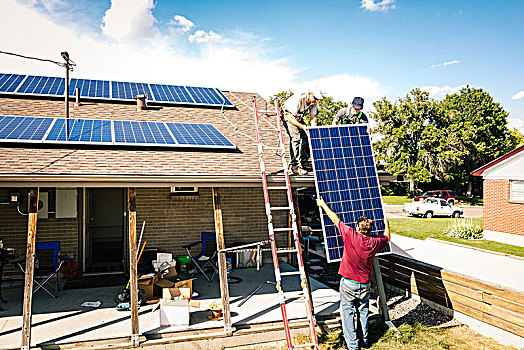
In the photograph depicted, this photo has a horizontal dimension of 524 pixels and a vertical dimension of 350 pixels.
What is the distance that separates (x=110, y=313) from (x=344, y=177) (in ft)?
17.4

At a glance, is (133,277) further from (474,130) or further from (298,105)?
(474,130)

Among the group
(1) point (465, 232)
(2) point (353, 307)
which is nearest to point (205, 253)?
(2) point (353, 307)

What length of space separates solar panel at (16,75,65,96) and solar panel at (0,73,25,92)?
0.56 ft

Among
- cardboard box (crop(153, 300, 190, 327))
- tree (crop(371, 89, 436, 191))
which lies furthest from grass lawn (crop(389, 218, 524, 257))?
tree (crop(371, 89, 436, 191))

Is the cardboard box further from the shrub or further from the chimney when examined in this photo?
the shrub

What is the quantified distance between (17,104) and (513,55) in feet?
118

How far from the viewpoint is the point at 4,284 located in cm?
858

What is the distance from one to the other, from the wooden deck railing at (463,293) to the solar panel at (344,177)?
2121mm

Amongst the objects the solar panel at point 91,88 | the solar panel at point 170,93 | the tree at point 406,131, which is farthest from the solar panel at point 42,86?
the tree at point 406,131

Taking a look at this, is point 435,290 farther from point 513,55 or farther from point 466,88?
point 466,88

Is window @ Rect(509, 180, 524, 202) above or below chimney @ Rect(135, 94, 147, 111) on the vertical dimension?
below

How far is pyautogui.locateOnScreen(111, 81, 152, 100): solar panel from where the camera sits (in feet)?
37.3

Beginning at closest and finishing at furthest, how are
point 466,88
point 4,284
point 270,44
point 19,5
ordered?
point 4,284
point 19,5
point 270,44
point 466,88

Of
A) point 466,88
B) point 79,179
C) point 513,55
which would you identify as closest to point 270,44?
point 79,179
